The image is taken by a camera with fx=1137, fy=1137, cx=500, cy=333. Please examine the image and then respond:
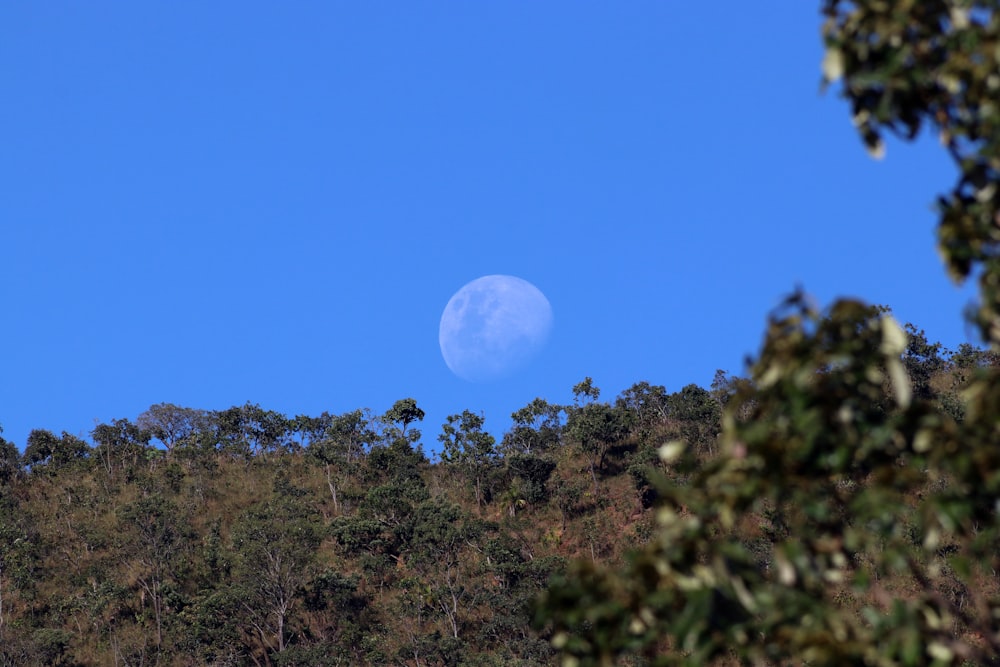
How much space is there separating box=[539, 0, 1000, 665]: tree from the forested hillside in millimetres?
36632

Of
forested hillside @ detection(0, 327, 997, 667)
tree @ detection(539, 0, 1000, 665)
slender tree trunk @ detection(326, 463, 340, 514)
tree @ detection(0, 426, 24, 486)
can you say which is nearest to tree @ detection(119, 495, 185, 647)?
forested hillside @ detection(0, 327, 997, 667)

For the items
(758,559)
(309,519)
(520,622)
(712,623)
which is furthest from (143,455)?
(712,623)

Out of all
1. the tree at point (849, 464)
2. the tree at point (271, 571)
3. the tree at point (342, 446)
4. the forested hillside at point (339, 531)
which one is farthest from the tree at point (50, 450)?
the tree at point (849, 464)

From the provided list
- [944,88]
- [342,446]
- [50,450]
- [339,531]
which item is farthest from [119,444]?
[944,88]

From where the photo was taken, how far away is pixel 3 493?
81.1m

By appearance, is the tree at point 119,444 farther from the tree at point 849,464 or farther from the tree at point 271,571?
the tree at point 849,464

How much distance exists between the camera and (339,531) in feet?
225

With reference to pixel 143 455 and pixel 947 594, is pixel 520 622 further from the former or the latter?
pixel 143 455

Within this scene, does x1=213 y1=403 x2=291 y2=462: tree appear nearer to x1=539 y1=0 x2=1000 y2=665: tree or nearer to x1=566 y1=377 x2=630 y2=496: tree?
x1=566 y1=377 x2=630 y2=496: tree

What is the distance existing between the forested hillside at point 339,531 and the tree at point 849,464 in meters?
36.6

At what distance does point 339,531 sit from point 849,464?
64113 mm

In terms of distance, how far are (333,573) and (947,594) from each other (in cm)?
3087

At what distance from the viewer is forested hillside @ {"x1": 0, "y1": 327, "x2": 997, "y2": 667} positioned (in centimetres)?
5816

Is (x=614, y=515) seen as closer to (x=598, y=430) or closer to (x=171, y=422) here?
(x=598, y=430)
